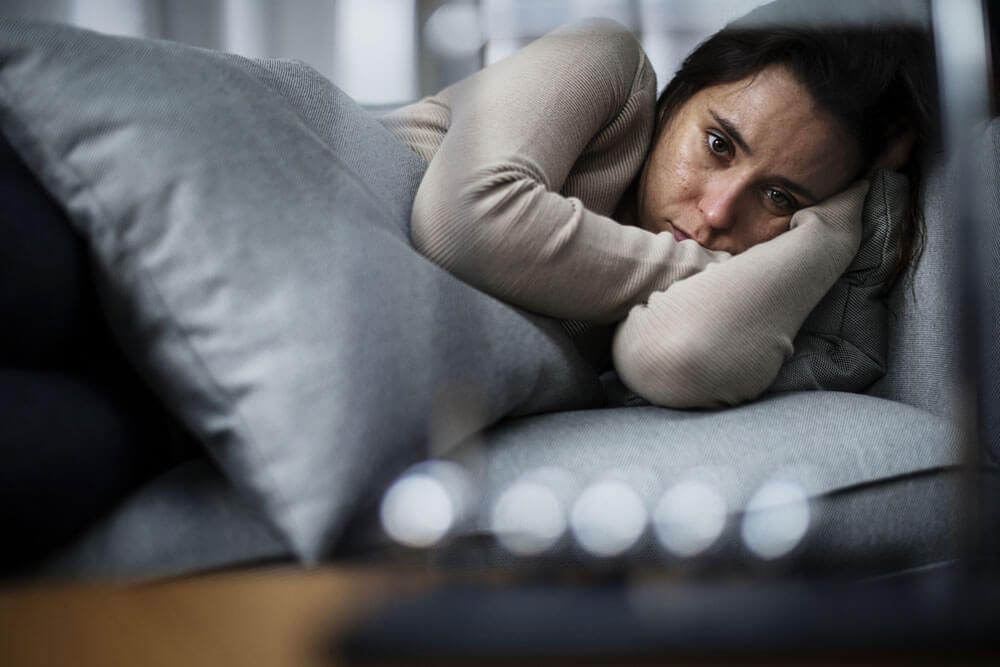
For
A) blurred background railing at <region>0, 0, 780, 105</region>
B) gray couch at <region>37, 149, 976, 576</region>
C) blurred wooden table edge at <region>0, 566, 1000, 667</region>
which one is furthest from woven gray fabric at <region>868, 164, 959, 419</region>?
blurred wooden table edge at <region>0, 566, 1000, 667</region>

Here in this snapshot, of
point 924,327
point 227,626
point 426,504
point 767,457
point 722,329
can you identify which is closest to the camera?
point 227,626

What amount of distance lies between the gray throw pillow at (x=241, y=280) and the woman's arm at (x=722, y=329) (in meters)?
0.19

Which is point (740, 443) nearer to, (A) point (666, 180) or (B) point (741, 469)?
(B) point (741, 469)

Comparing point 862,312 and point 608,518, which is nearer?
point 608,518

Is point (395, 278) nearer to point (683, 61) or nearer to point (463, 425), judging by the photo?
point (463, 425)

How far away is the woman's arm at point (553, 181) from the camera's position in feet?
2.04

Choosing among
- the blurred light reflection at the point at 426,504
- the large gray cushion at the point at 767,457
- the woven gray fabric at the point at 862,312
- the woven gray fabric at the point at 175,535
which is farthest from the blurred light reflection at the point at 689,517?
the woven gray fabric at the point at 862,312

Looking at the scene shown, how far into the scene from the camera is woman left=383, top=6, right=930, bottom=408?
24.8 inches

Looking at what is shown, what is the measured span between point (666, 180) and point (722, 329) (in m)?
0.15

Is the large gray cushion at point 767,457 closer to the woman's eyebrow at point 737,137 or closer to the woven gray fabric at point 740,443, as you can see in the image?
the woven gray fabric at point 740,443

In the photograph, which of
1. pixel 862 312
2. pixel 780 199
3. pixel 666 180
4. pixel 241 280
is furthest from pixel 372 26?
pixel 862 312

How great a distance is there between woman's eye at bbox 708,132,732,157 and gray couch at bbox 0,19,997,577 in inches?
9.0

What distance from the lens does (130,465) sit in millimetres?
507

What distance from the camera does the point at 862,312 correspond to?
83 centimetres
